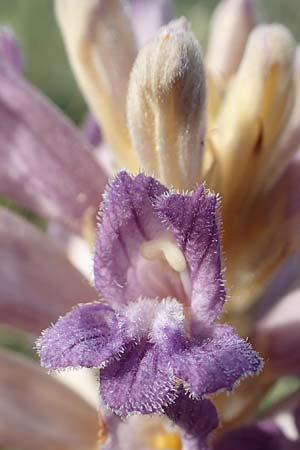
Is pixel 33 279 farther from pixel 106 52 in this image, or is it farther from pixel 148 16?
pixel 148 16

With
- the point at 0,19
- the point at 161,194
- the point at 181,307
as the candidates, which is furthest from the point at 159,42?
the point at 0,19

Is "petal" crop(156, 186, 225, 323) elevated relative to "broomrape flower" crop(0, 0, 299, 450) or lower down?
lower down

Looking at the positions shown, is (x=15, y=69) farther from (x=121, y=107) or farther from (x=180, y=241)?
(x=180, y=241)

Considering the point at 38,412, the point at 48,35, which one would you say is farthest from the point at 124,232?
the point at 48,35

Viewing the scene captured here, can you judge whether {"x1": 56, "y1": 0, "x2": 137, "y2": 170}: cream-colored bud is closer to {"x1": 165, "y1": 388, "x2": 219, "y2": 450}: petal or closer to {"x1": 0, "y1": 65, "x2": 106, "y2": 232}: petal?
{"x1": 0, "y1": 65, "x2": 106, "y2": 232}: petal

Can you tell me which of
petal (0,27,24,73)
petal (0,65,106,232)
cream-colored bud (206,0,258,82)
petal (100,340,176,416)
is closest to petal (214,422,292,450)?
petal (100,340,176,416)

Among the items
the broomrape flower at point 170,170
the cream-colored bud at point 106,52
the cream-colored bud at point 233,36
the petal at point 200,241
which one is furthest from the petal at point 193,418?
the cream-colored bud at point 233,36

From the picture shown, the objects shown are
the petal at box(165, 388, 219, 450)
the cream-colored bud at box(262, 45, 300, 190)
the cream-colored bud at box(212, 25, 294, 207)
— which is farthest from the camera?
the cream-colored bud at box(262, 45, 300, 190)
